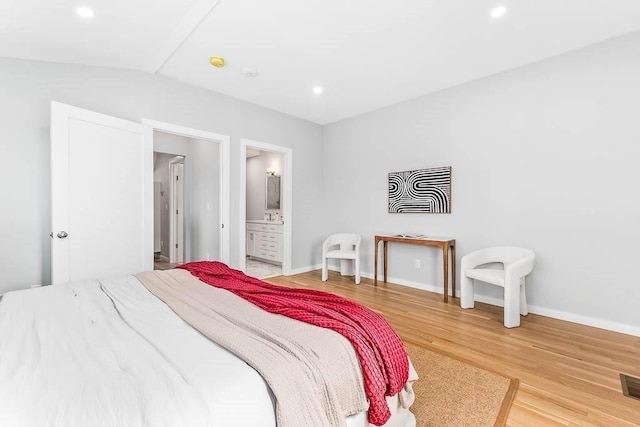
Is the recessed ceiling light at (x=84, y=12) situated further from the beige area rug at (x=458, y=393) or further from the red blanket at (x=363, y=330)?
the beige area rug at (x=458, y=393)

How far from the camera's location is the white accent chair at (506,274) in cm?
271

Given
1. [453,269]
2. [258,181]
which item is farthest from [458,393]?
[258,181]

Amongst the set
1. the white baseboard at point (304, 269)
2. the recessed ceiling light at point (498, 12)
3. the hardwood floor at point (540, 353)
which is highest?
the recessed ceiling light at point (498, 12)

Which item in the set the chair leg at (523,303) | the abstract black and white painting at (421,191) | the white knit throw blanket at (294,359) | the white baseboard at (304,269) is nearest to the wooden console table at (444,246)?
the abstract black and white painting at (421,191)

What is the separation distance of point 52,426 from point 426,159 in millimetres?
4061

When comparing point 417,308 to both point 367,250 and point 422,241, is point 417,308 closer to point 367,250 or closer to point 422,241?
point 422,241

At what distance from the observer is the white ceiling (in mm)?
2191

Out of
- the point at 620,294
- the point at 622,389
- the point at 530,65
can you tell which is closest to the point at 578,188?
the point at 620,294

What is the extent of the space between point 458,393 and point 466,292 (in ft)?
5.45

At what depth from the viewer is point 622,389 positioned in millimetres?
1809

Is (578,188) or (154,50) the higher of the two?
(154,50)

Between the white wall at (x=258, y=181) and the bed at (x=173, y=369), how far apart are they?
15.7 ft

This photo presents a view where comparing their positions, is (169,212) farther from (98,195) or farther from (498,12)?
(498,12)

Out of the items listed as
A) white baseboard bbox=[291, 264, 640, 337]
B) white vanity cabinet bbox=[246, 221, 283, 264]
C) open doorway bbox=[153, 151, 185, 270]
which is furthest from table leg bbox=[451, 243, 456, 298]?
open doorway bbox=[153, 151, 185, 270]
